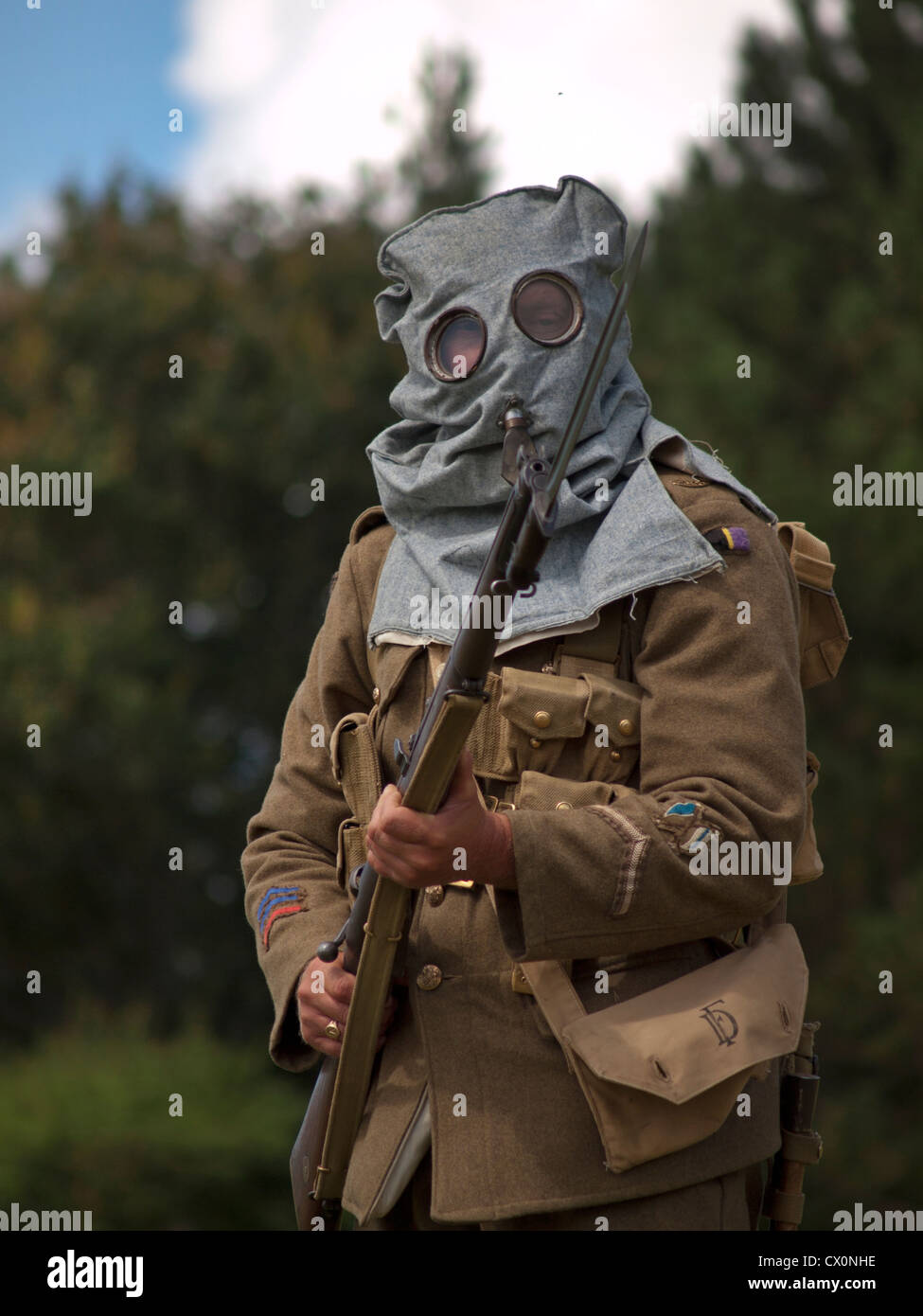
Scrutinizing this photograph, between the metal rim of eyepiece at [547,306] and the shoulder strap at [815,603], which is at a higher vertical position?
the metal rim of eyepiece at [547,306]

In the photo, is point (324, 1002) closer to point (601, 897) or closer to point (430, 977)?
point (430, 977)

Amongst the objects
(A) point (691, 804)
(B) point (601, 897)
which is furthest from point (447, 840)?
(A) point (691, 804)

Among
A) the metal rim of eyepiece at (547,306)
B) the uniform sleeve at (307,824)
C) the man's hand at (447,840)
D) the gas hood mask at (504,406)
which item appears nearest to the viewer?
the man's hand at (447,840)

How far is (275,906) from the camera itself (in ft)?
11.0

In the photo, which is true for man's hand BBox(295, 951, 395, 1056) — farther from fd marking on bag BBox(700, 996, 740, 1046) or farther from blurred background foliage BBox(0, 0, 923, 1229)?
blurred background foliage BBox(0, 0, 923, 1229)

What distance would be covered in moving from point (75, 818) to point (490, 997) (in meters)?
15.3

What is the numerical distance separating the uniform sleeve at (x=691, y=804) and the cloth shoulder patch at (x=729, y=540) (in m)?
0.01

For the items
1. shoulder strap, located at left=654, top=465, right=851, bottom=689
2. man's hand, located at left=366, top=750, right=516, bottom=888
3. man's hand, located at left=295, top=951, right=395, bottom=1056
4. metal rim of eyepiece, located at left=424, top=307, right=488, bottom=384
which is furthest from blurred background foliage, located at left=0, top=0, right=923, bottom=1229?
man's hand, located at left=366, top=750, right=516, bottom=888

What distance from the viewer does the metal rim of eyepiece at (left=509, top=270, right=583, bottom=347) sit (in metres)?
3.20

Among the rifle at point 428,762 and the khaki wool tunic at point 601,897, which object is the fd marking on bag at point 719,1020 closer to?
the khaki wool tunic at point 601,897

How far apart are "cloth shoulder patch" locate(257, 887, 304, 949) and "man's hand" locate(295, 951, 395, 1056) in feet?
0.57

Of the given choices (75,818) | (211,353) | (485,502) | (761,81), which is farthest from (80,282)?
(485,502)

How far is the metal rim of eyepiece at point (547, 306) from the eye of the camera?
3.20 meters

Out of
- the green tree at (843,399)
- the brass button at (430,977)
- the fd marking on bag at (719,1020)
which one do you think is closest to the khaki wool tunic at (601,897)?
the brass button at (430,977)
